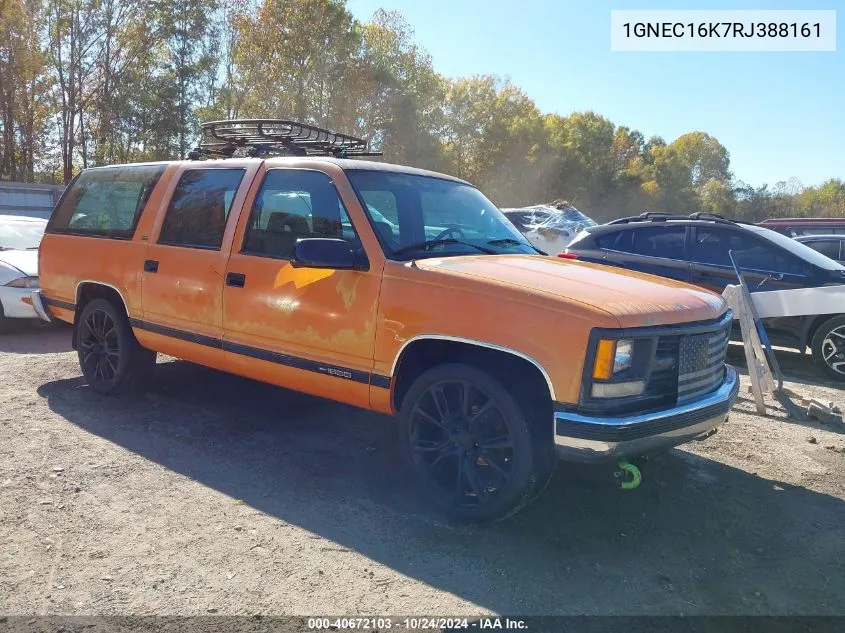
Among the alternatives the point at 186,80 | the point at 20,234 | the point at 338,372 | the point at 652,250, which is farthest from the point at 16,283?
the point at 186,80

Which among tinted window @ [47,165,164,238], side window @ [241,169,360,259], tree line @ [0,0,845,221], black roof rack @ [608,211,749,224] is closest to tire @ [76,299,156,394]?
tinted window @ [47,165,164,238]

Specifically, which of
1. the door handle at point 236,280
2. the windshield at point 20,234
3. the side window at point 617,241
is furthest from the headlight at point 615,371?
the windshield at point 20,234

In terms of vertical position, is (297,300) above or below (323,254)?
below

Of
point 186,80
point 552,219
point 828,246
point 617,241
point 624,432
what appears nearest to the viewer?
point 624,432

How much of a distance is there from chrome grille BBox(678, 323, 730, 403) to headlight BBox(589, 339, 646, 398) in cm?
35

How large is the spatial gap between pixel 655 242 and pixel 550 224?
9011 millimetres

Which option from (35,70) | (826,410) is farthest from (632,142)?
(826,410)

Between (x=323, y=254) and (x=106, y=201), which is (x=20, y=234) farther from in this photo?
(x=323, y=254)

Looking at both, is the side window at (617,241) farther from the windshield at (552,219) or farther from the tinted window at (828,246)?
the windshield at (552,219)

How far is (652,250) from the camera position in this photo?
829 centimetres

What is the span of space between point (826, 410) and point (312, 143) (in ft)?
15.6

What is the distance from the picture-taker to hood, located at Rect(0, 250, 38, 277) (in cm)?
842

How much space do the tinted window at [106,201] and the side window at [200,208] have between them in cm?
42

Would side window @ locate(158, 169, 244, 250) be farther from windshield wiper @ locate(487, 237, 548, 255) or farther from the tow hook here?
the tow hook
